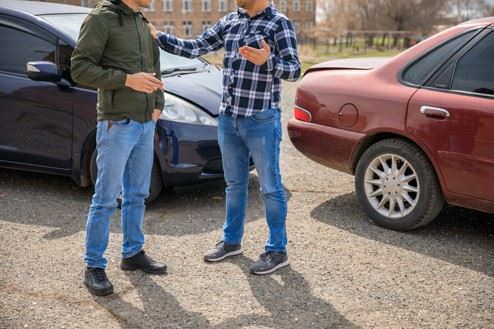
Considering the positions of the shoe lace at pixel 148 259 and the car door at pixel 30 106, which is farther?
the car door at pixel 30 106

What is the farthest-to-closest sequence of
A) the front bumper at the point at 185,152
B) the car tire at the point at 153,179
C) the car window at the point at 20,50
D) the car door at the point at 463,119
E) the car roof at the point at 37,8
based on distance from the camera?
the car roof at the point at 37,8
the car window at the point at 20,50
the car tire at the point at 153,179
the front bumper at the point at 185,152
the car door at the point at 463,119

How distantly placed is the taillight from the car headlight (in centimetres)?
70

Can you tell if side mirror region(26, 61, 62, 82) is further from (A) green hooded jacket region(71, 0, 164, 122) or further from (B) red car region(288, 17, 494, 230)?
(B) red car region(288, 17, 494, 230)

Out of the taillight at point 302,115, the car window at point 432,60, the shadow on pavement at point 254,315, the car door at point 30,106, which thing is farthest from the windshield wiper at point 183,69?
the shadow on pavement at point 254,315

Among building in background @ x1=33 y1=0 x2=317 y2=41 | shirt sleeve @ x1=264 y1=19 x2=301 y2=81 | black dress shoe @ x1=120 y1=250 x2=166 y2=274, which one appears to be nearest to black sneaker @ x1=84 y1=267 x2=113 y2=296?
black dress shoe @ x1=120 y1=250 x2=166 y2=274

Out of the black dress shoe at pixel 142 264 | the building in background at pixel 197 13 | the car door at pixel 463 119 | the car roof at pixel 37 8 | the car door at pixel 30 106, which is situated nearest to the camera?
the black dress shoe at pixel 142 264

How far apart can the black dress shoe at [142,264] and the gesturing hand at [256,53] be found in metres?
1.46

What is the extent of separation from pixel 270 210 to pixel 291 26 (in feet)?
3.83

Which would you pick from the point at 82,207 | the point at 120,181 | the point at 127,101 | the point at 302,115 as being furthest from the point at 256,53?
the point at 82,207

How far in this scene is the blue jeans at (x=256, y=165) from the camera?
400 cm

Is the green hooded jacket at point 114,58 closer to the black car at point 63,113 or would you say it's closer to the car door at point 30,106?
the black car at point 63,113

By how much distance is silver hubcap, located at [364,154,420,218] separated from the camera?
4.81 metres

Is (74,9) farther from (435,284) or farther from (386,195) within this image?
(435,284)

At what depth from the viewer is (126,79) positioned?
3566 millimetres
